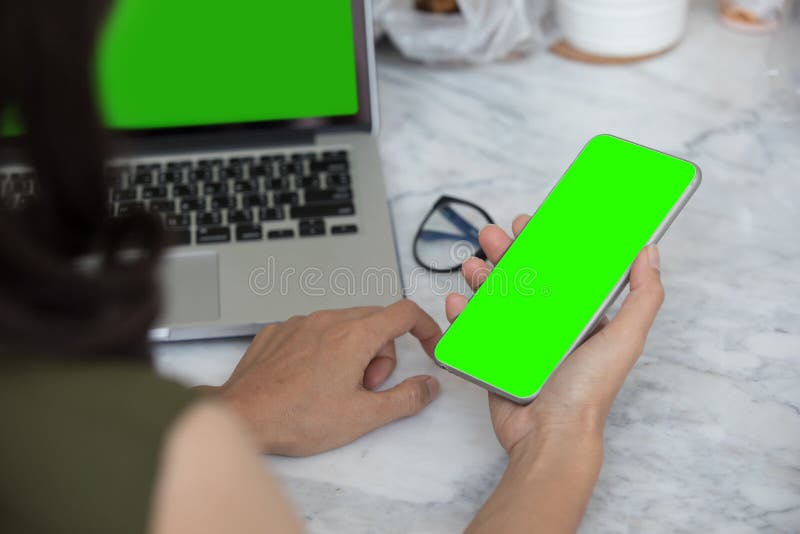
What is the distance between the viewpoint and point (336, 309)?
73cm

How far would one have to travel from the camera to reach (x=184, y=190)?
840mm

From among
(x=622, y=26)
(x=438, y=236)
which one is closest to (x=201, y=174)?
(x=438, y=236)

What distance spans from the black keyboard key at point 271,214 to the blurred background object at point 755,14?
0.57 meters

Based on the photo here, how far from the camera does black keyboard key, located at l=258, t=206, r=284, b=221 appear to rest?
812 mm

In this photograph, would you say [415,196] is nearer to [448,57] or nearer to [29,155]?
[448,57]

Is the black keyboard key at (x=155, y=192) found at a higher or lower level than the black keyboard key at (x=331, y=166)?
lower

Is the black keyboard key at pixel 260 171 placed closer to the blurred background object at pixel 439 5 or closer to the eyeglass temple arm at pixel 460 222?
the eyeglass temple arm at pixel 460 222

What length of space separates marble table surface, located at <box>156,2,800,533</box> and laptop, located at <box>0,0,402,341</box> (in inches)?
1.8

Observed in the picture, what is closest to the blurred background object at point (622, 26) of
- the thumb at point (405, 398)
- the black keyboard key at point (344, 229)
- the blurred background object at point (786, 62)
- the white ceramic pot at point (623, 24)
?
the white ceramic pot at point (623, 24)

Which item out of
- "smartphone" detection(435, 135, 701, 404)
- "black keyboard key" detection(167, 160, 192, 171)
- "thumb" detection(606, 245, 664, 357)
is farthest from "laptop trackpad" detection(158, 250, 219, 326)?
"thumb" detection(606, 245, 664, 357)

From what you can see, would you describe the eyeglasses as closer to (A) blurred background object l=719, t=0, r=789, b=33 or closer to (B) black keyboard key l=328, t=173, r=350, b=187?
(B) black keyboard key l=328, t=173, r=350, b=187

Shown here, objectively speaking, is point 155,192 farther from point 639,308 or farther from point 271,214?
point 639,308

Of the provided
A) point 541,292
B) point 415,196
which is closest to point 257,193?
point 415,196

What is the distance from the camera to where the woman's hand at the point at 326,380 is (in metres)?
0.66
